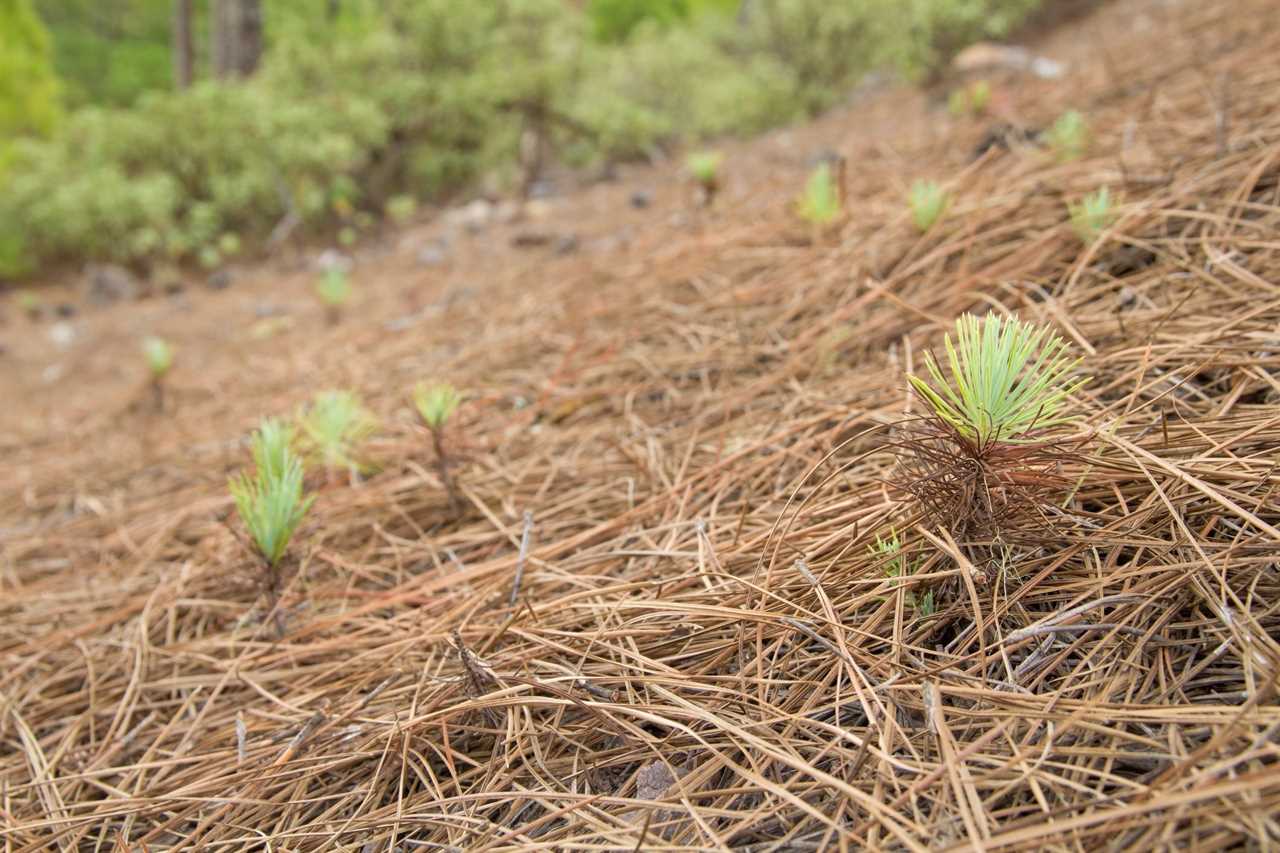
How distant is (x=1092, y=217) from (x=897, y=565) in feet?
3.05

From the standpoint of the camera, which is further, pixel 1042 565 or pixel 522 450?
pixel 522 450

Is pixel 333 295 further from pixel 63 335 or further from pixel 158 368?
pixel 63 335

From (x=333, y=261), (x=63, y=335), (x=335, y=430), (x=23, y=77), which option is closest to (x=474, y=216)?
(x=333, y=261)

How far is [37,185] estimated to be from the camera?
5.75 meters

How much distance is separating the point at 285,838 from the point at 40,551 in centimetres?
137

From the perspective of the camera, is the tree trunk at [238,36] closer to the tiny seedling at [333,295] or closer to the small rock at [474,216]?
the small rock at [474,216]

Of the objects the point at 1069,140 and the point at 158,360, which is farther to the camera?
the point at 158,360

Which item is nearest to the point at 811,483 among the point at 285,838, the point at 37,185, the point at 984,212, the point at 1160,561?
the point at 1160,561

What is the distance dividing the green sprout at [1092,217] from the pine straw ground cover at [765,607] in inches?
1.2

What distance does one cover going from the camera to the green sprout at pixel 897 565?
81 cm

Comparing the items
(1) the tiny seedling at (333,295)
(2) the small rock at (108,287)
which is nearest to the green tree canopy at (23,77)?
(2) the small rock at (108,287)

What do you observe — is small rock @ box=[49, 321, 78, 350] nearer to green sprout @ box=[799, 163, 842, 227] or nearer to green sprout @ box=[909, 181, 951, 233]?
green sprout @ box=[799, 163, 842, 227]

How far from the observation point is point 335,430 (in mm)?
1576

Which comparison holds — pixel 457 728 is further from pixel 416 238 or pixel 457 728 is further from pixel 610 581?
pixel 416 238
